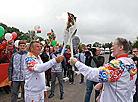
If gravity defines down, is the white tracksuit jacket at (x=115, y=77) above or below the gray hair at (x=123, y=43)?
below

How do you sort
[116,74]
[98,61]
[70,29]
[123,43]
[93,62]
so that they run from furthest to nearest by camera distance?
[93,62] → [98,61] → [70,29] → [123,43] → [116,74]

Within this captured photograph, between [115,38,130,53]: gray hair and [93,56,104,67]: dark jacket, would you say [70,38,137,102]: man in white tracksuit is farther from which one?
[93,56,104,67]: dark jacket

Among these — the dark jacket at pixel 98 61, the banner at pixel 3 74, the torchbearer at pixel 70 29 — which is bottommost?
the banner at pixel 3 74

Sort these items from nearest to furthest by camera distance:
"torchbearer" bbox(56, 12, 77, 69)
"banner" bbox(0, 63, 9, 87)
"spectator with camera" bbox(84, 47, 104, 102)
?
"torchbearer" bbox(56, 12, 77, 69) < "spectator with camera" bbox(84, 47, 104, 102) < "banner" bbox(0, 63, 9, 87)

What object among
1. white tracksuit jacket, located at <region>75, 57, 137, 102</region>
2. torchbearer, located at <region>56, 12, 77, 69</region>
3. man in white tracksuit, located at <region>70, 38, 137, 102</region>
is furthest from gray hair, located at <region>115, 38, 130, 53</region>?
torchbearer, located at <region>56, 12, 77, 69</region>

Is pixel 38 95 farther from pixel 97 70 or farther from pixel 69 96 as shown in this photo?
pixel 69 96

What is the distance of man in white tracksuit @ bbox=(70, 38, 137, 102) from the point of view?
61.5 inches

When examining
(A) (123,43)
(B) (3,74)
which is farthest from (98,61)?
(B) (3,74)

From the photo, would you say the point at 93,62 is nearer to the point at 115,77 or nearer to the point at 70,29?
the point at 70,29

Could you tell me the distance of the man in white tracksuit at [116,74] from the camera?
1.56 metres

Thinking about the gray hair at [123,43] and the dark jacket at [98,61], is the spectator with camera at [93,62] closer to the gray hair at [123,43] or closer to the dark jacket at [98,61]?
the dark jacket at [98,61]

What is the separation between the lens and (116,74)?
1561 mm

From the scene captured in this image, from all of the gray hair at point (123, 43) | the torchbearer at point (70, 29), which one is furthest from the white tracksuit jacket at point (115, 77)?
the torchbearer at point (70, 29)

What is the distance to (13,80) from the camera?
11.0 ft
